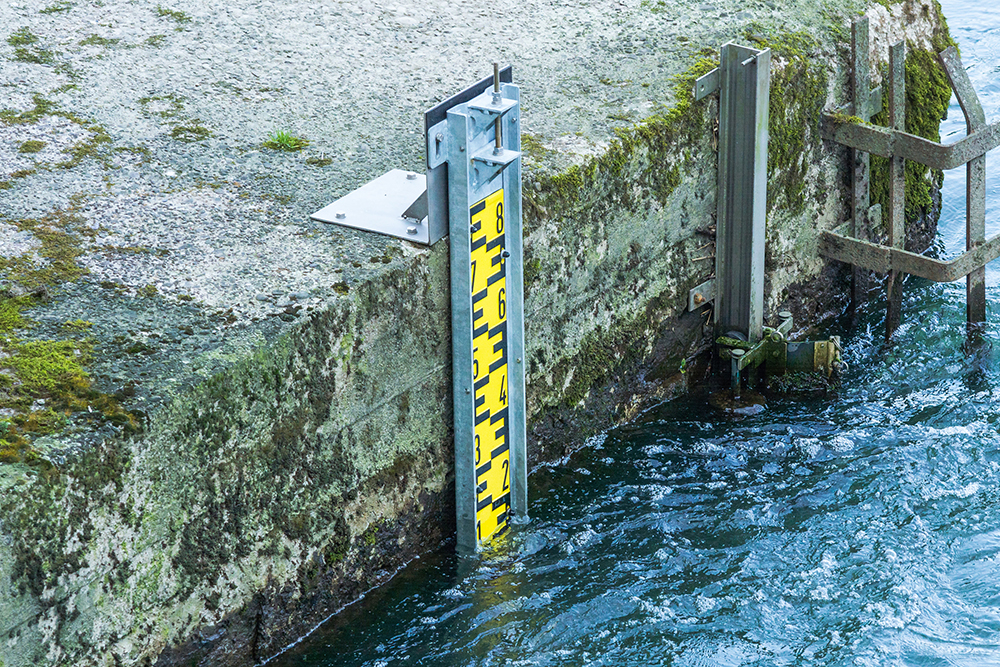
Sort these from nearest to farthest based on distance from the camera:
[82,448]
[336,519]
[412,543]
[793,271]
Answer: [82,448] → [336,519] → [412,543] → [793,271]

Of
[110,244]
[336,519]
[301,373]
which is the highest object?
[110,244]

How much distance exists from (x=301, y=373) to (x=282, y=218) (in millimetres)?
971

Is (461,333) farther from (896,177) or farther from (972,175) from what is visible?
(972,175)

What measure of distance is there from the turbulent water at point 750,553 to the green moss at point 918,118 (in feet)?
4.22

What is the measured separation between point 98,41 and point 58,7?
669 millimetres

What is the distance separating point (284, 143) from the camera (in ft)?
21.4

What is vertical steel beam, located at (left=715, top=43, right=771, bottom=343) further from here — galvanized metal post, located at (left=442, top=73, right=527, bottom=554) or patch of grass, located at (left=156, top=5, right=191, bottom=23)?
patch of grass, located at (left=156, top=5, right=191, bottom=23)

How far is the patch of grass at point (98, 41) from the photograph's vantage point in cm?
752

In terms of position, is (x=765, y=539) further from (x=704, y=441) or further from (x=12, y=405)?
(x=12, y=405)

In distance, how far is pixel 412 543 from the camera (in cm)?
612

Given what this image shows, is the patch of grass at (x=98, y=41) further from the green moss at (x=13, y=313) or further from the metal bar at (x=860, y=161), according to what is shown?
the metal bar at (x=860, y=161)

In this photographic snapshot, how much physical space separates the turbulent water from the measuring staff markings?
260 mm

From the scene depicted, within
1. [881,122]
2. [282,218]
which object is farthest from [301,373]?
[881,122]

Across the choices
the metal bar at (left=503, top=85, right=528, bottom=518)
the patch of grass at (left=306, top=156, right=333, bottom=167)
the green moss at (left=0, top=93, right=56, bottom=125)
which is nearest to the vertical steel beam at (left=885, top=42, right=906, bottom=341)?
the metal bar at (left=503, top=85, right=528, bottom=518)
